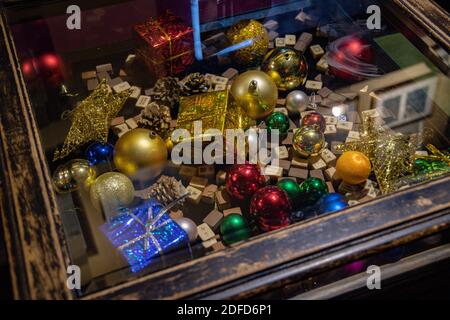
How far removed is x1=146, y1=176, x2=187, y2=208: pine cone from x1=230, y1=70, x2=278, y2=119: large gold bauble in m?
0.39

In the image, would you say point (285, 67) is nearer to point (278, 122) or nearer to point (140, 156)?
point (278, 122)

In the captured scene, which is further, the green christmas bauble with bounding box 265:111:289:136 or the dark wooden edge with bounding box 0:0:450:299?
the green christmas bauble with bounding box 265:111:289:136

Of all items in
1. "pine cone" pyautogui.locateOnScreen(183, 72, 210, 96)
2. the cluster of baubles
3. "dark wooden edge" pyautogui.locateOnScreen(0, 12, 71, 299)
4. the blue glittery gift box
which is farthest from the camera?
"pine cone" pyautogui.locateOnScreen(183, 72, 210, 96)

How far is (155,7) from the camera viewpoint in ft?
5.78

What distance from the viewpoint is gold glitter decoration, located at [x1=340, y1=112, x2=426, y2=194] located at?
144cm

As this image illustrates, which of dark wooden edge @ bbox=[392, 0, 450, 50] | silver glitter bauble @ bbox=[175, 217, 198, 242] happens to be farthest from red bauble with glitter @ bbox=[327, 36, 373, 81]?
silver glitter bauble @ bbox=[175, 217, 198, 242]

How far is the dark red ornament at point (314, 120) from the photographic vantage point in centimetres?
159

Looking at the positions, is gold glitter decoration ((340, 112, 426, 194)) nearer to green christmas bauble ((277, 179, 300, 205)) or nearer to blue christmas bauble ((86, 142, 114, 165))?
green christmas bauble ((277, 179, 300, 205))

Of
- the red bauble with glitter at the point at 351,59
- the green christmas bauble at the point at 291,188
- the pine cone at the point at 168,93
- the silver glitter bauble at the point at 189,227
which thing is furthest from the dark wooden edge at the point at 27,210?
the red bauble with glitter at the point at 351,59

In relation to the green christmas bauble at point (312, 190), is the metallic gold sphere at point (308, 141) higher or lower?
higher

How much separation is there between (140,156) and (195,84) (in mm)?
390

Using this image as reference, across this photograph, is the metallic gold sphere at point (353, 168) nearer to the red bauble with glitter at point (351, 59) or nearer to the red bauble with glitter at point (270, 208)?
the red bauble with glitter at point (270, 208)

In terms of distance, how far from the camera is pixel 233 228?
128 centimetres

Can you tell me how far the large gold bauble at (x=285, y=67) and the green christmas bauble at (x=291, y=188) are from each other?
0.47m
